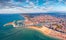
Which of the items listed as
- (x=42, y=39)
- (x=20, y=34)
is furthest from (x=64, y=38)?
(x=20, y=34)

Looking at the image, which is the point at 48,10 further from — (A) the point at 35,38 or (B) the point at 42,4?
(A) the point at 35,38

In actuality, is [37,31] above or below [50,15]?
below

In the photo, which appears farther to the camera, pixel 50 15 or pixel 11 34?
pixel 50 15

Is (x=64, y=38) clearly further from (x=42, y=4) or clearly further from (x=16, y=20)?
(x=16, y=20)

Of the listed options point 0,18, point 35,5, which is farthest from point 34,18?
point 0,18

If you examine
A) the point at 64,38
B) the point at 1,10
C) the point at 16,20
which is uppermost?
the point at 1,10

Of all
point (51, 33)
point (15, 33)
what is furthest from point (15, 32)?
point (51, 33)

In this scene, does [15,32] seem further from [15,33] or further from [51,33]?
[51,33]
